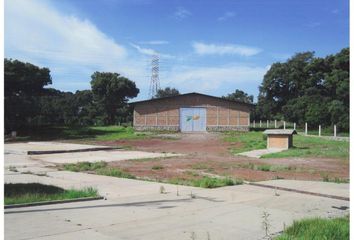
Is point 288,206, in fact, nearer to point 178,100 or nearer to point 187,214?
point 187,214

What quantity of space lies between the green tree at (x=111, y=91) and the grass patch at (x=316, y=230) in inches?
2793

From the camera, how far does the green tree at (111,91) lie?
7688 cm

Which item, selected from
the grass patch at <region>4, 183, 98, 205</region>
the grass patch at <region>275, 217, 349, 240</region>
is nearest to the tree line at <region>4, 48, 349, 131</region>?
the grass patch at <region>4, 183, 98, 205</region>

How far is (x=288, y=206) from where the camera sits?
9.23m

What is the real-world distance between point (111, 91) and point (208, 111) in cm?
2418

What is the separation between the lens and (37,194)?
32.2ft

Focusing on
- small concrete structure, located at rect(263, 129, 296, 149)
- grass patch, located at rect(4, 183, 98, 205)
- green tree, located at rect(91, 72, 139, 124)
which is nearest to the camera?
grass patch, located at rect(4, 183, 98, 205)

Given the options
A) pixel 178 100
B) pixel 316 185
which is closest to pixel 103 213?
pixel 316 185

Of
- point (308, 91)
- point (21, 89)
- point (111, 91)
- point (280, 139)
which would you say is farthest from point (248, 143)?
point (111, 91)

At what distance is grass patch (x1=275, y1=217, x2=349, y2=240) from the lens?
20.6 feet

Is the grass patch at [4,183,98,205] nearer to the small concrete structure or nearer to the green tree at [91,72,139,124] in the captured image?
the small concrete structure

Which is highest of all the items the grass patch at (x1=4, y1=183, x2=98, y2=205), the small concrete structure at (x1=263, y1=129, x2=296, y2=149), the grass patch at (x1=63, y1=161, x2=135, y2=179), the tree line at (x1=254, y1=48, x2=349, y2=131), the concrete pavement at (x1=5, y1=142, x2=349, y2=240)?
the tree line at (x1=254, y1=48, x2=349, y2=131)

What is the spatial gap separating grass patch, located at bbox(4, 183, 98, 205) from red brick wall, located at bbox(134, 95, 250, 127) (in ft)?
151

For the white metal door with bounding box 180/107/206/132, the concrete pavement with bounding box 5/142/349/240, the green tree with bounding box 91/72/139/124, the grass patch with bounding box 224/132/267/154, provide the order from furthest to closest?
the green tree with bounding box 91/72/139/124, the white metal door with bounding box 180/107/206/132, the grass patch with bounding box 224/132/267/154, the concrete pavement with bounding box 5/142/349/240
